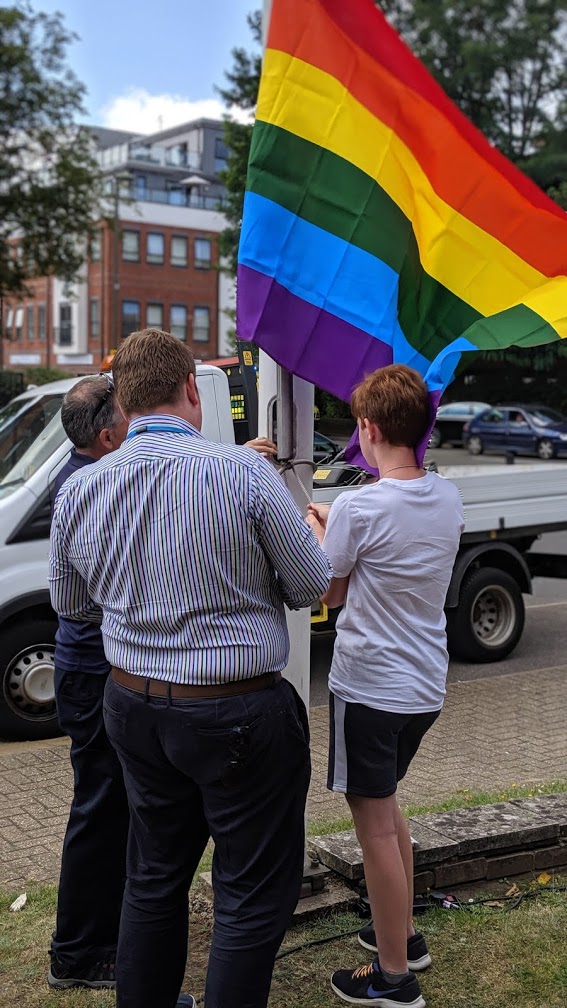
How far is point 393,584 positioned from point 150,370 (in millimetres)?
994

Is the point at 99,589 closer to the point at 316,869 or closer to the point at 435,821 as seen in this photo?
the point at 316,869

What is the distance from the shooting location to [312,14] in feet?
11.9

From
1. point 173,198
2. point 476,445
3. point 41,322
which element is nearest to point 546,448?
point 476,445

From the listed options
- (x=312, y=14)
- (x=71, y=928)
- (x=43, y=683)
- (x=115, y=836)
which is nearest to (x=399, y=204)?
(x=312, y=14)

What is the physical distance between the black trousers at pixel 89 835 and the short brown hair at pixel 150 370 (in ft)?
3.89

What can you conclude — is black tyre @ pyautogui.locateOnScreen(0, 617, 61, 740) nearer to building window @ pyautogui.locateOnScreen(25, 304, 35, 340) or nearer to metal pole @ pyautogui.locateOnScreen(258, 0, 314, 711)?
metal pole @ pyautogui.locateOnScreen(258, 0, 314, 711)

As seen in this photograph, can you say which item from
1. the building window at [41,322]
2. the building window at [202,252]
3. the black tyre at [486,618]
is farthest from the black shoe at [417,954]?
the building window at [41,322]

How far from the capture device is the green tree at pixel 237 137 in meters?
31.4

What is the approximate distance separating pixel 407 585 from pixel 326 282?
112 cm

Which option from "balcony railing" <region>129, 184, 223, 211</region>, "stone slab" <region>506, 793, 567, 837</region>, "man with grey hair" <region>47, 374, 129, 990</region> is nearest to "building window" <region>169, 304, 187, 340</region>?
"balcony railing" <region>129, 184, 223, 211</region>

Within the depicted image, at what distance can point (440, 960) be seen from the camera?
3641mm

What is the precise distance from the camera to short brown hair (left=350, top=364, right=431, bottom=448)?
3174 mm

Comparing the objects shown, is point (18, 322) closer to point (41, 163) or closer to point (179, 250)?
point (179, 250)

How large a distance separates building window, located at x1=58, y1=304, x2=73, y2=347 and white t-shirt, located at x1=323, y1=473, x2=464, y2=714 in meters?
72.3
